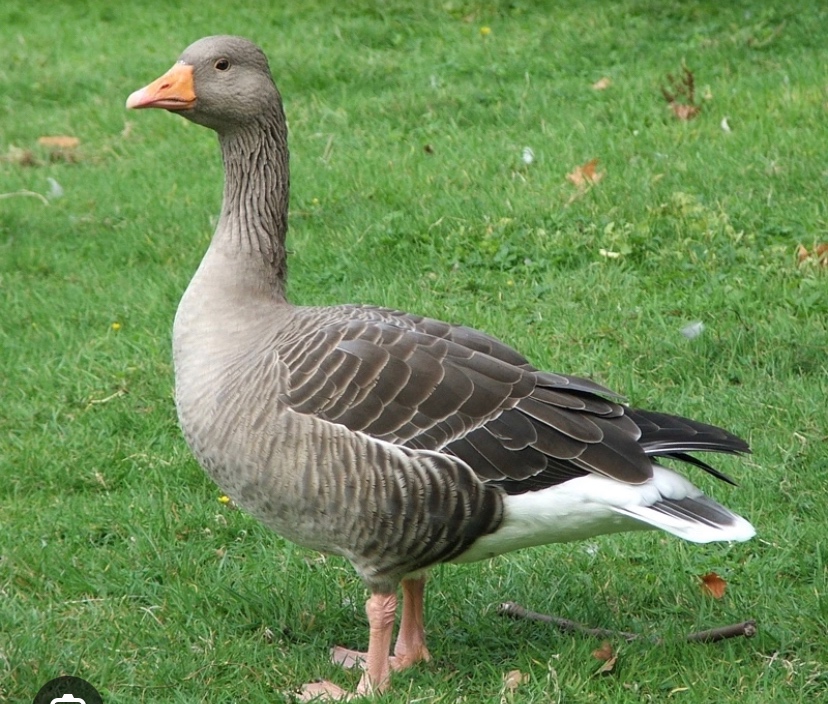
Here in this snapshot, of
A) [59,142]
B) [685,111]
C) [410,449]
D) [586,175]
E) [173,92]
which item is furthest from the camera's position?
[59,142]

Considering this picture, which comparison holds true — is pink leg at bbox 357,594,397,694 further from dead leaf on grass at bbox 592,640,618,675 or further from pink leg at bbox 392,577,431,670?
dead leaf on grass at bbox 592,640,618,675

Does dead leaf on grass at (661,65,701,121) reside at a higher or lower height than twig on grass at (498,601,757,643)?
higher

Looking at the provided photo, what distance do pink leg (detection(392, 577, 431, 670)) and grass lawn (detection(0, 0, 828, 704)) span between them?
87 mm

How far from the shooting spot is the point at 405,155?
26.3 ft

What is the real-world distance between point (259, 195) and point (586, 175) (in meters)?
3.30

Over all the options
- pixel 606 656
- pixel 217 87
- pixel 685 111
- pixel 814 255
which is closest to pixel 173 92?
pixel 217 87

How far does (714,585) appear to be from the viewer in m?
4.20

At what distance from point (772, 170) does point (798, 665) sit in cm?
399

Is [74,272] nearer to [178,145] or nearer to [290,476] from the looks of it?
[178,145]

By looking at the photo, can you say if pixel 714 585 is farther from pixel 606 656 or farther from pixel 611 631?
pixel 606 656

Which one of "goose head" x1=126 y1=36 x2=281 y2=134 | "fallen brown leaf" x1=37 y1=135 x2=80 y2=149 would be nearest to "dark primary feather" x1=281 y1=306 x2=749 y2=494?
"goose head" x1=126 y1=36 x2=281 y2=134

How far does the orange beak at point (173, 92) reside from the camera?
13.6 ft

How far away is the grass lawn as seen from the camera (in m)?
3.99

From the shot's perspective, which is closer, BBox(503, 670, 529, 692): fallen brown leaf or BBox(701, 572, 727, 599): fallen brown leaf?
BBox(503, 670, 529, 692): fallen brown leaf
